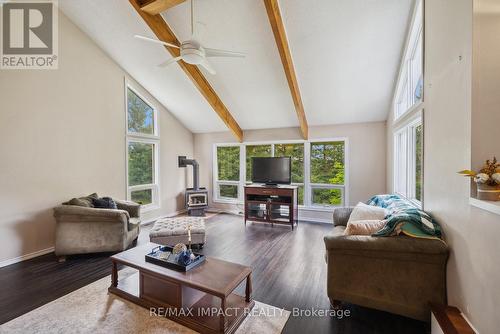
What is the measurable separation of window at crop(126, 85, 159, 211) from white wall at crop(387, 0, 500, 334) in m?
5.13

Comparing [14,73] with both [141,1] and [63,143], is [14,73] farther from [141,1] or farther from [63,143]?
[141,1]

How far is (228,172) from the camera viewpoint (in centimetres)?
642

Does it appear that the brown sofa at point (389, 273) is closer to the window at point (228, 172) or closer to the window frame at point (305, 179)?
the window frame at point (305, 179)

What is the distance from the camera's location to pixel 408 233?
1.95 m

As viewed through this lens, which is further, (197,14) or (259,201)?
(259,201)

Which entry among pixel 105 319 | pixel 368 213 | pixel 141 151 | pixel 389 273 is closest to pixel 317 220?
pixel 368 213

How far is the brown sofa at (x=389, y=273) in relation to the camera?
6.03 feet

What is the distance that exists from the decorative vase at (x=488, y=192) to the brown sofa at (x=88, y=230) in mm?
3937

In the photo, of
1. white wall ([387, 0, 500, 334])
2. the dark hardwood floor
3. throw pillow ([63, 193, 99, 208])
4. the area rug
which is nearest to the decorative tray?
the area rug

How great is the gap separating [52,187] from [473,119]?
5137mm

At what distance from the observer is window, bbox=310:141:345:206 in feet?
16.7

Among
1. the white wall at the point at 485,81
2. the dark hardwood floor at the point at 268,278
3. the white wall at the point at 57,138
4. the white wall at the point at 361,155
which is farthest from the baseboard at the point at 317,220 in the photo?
the white wall at the point at 57,138

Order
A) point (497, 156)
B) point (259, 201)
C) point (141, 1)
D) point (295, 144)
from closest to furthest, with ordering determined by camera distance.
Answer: point (497, 156) < point (141, 1) < point (259, 201) < point (295, 144)

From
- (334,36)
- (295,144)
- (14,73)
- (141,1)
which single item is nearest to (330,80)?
(334,36)
